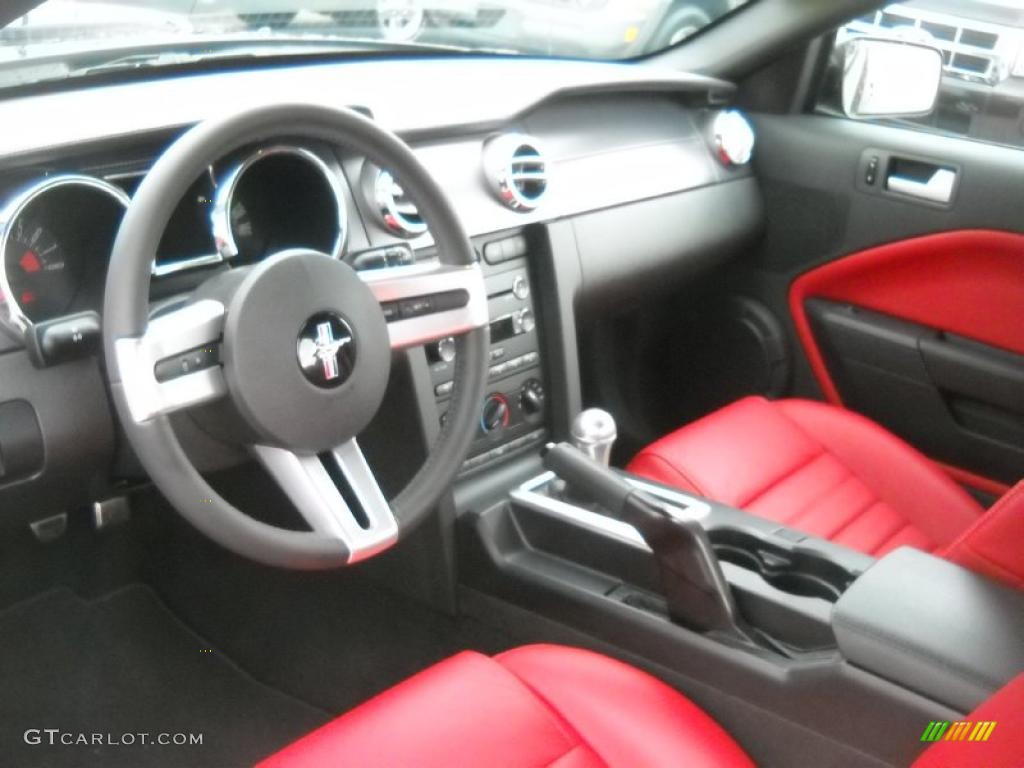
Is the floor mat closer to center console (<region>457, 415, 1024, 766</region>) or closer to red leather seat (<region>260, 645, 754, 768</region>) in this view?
center console (<region>457, 415, 1024, 766</region>)

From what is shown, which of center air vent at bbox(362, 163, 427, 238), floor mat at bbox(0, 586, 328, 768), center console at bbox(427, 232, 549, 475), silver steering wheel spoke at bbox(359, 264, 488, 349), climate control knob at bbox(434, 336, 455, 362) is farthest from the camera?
floor mat at bbox(0, 586, 328, 768)

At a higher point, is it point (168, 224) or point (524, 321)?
point (168, 224)

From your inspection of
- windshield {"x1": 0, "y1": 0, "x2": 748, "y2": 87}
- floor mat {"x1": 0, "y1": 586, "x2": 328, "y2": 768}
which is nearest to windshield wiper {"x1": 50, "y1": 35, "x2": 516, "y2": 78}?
windshield {"x1": 0, "y1": 0, "x2": 748, "y2": 87}

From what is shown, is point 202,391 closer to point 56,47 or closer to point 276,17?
point 56,47

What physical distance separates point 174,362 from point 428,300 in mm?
328

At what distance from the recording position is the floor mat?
1946mm

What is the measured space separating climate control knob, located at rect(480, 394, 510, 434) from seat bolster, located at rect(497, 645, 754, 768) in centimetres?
46

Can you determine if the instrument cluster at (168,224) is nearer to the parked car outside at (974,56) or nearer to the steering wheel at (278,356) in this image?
the steering wheel at (278,356)

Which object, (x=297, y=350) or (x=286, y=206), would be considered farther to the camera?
(x=286, y=206)

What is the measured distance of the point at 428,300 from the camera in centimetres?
127

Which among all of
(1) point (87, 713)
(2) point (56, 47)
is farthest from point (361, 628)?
(2) point (56, 47)

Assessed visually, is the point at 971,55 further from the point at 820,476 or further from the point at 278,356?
the point at 278,356

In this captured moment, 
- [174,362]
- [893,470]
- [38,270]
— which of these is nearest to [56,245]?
[38,270]

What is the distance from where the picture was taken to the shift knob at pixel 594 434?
64.7 inches
